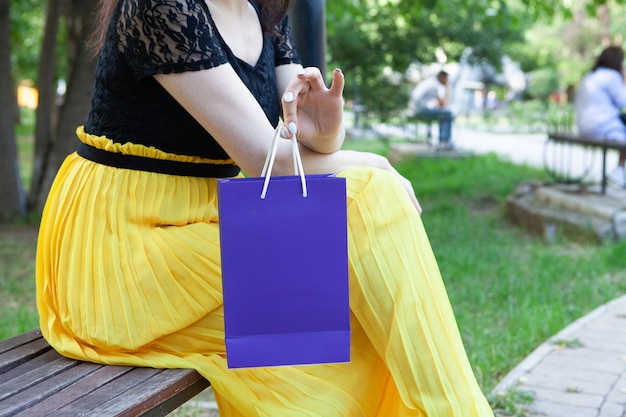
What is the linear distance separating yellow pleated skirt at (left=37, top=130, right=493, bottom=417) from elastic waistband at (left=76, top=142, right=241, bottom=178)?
0.6 inches

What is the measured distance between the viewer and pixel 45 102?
9516 mm

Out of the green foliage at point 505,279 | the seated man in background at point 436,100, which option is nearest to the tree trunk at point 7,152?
the green foliage at point 505,279

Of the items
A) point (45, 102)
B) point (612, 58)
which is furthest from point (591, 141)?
point (45, 102)

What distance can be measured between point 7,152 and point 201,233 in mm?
6716

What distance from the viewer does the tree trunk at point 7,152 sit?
26.7ft

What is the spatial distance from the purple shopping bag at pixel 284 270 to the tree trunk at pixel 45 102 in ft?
23.4

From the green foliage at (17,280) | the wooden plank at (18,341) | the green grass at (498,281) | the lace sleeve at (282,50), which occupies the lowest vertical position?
the green foliage at (17,280)

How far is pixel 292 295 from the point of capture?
1626mm

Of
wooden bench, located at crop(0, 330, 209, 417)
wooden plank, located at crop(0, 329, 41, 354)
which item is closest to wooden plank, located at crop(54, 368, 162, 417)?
wooden bench, located at crop(0, 330, 209, 417)

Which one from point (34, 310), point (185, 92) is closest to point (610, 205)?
point (34, 310)

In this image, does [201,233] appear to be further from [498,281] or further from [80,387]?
[498,281]

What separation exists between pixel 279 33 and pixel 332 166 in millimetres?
561

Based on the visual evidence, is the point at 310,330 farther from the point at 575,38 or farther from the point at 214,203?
the point at 575,38

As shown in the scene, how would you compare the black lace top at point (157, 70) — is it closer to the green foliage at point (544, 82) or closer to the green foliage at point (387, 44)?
the green foliage at point (387, 44)
